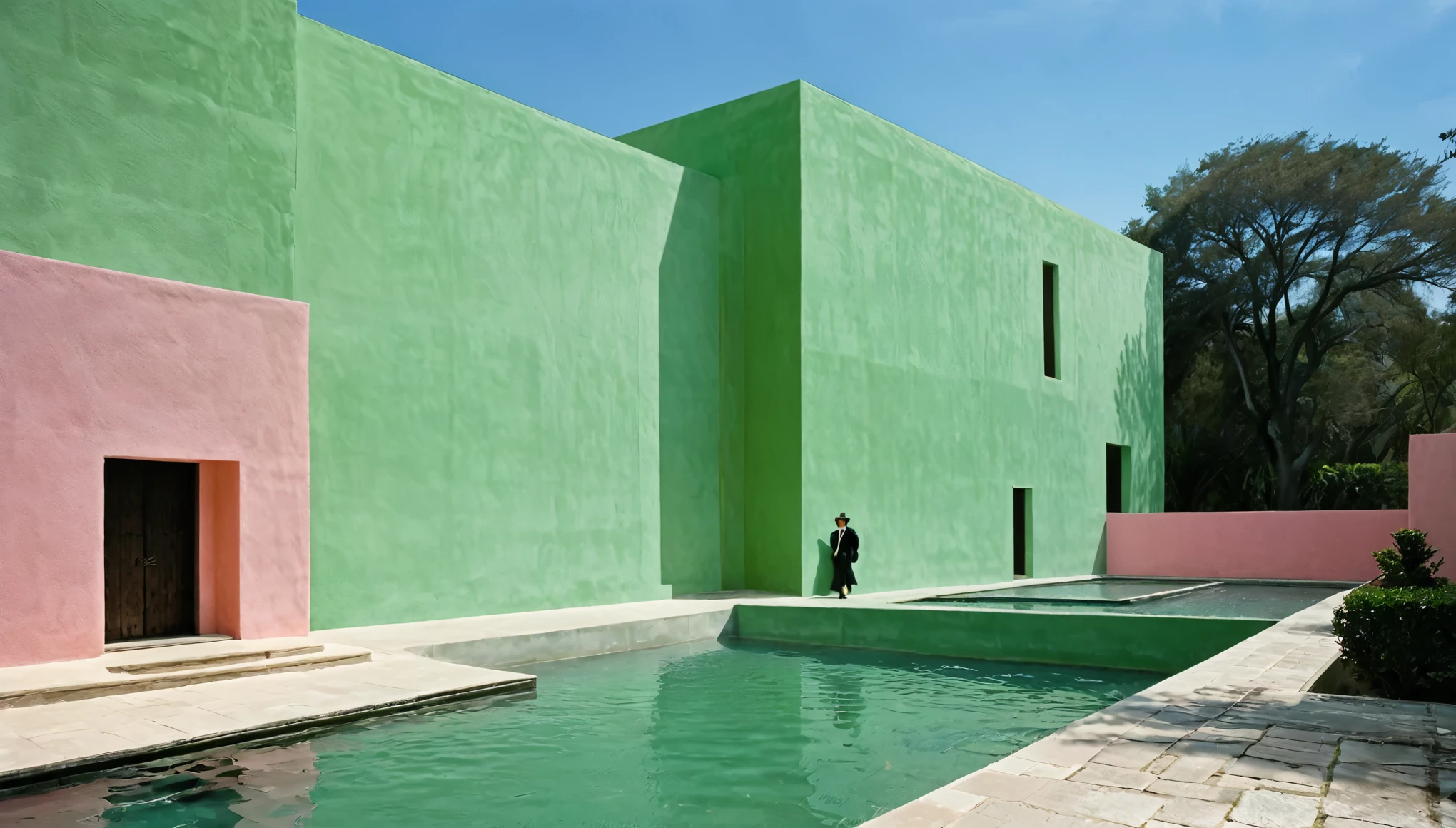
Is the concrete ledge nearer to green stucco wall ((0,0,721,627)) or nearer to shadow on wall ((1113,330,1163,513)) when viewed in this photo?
green stucco wall ((0,0,721,627))

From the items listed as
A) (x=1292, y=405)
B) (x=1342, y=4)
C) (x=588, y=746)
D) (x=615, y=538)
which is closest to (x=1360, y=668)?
(x=588, y=746)

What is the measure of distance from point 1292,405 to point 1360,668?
22401mm

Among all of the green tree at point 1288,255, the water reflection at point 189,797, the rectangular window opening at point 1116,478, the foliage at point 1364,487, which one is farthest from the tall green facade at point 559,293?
the green tree at point 1288,255

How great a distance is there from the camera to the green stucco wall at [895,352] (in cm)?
1397

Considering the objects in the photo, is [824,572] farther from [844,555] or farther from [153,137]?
[153,137]

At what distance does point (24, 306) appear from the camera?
716cm

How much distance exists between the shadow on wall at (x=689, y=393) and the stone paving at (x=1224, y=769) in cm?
822

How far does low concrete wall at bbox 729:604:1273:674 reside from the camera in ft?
31.0

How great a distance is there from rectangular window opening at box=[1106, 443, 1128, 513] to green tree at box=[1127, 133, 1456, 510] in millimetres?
5939

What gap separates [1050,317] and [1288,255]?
10.1m

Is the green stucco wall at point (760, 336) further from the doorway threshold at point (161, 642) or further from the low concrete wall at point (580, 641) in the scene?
the doorway threshold at point (161, 642)

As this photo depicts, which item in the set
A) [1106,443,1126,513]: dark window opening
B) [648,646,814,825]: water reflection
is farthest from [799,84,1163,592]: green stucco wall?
[648,646,814,825]: water reflection

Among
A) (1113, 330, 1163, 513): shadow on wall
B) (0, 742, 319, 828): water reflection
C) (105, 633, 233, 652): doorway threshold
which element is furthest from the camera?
(1113, 330, 1163, 513): shadow on wall

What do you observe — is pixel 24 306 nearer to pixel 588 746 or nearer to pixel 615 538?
pixel 588 746
